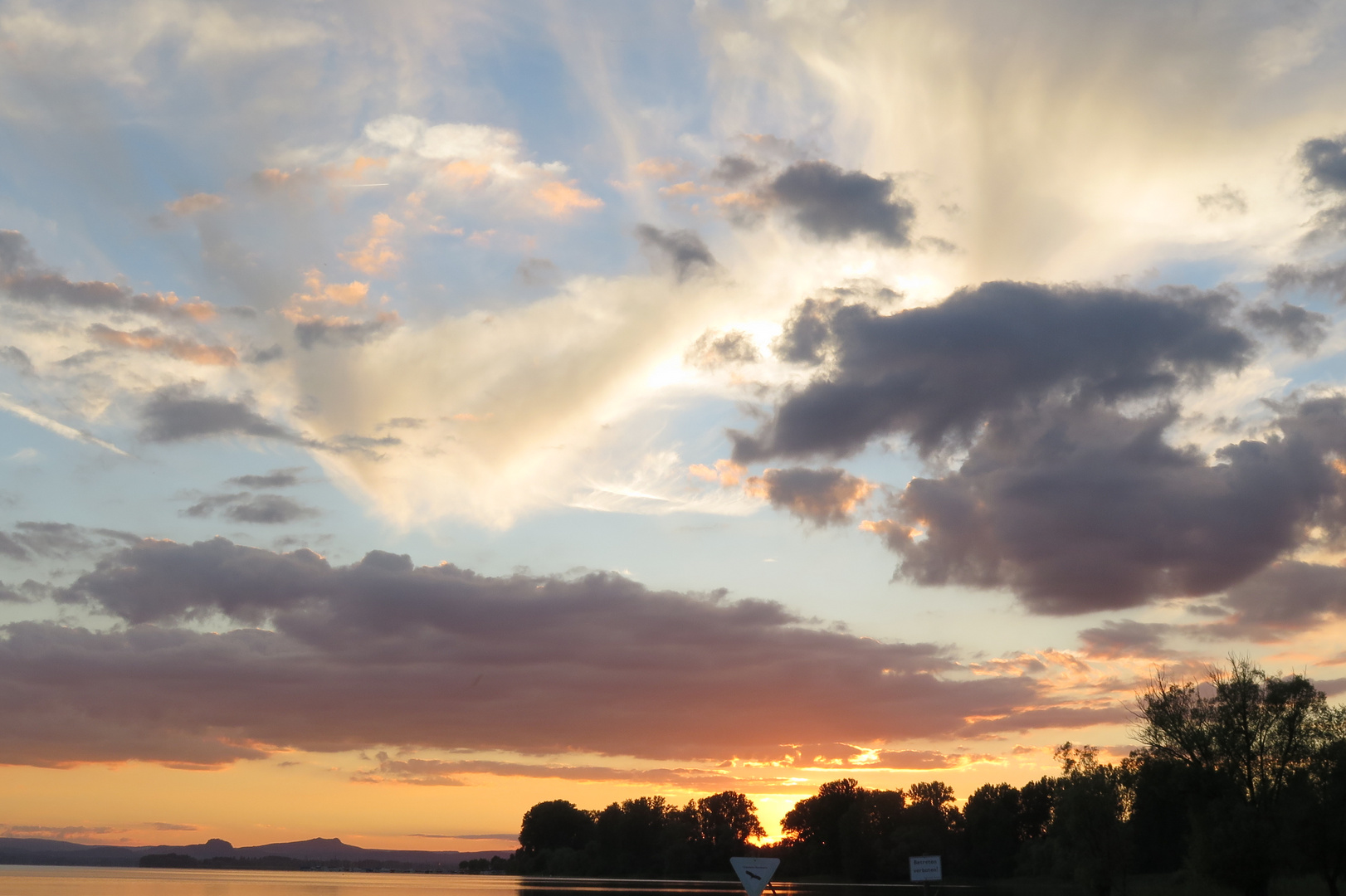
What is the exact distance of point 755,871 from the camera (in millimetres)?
24047

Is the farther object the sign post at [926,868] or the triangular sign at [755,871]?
the sign post at [926,868]

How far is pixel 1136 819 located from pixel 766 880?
78.9m

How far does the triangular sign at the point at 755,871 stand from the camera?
78.5 feet

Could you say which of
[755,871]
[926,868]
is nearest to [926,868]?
[926,868]

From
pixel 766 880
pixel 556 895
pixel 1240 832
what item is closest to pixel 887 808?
pixel 556 895

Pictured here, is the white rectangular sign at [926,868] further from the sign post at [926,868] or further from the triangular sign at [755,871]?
the triangular sign at [755,871]

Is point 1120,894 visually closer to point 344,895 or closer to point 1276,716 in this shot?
point 1276,716

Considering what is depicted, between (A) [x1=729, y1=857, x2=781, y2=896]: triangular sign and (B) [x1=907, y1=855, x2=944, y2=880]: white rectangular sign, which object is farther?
(B) [x1=907, y1=855, x2=944, y2=880]: white rectangular sign

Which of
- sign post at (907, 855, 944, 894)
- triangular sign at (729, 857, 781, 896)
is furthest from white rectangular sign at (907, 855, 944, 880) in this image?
triangular sign at (729, 857, 781, 896)

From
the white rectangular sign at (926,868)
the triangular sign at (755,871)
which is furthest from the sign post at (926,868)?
the triangular sign at (755,871)

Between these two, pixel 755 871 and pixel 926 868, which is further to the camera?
pixel 926 868

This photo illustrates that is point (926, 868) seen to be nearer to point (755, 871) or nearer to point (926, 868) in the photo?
point (926, 868)

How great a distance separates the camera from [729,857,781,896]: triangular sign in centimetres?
2394

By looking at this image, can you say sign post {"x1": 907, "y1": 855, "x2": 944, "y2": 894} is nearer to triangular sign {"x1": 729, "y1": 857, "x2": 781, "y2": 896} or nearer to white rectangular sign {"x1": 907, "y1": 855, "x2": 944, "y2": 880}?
white rectangular sign {"x1": 907, "y1": 855, "x2": 944, "y2": 880}
